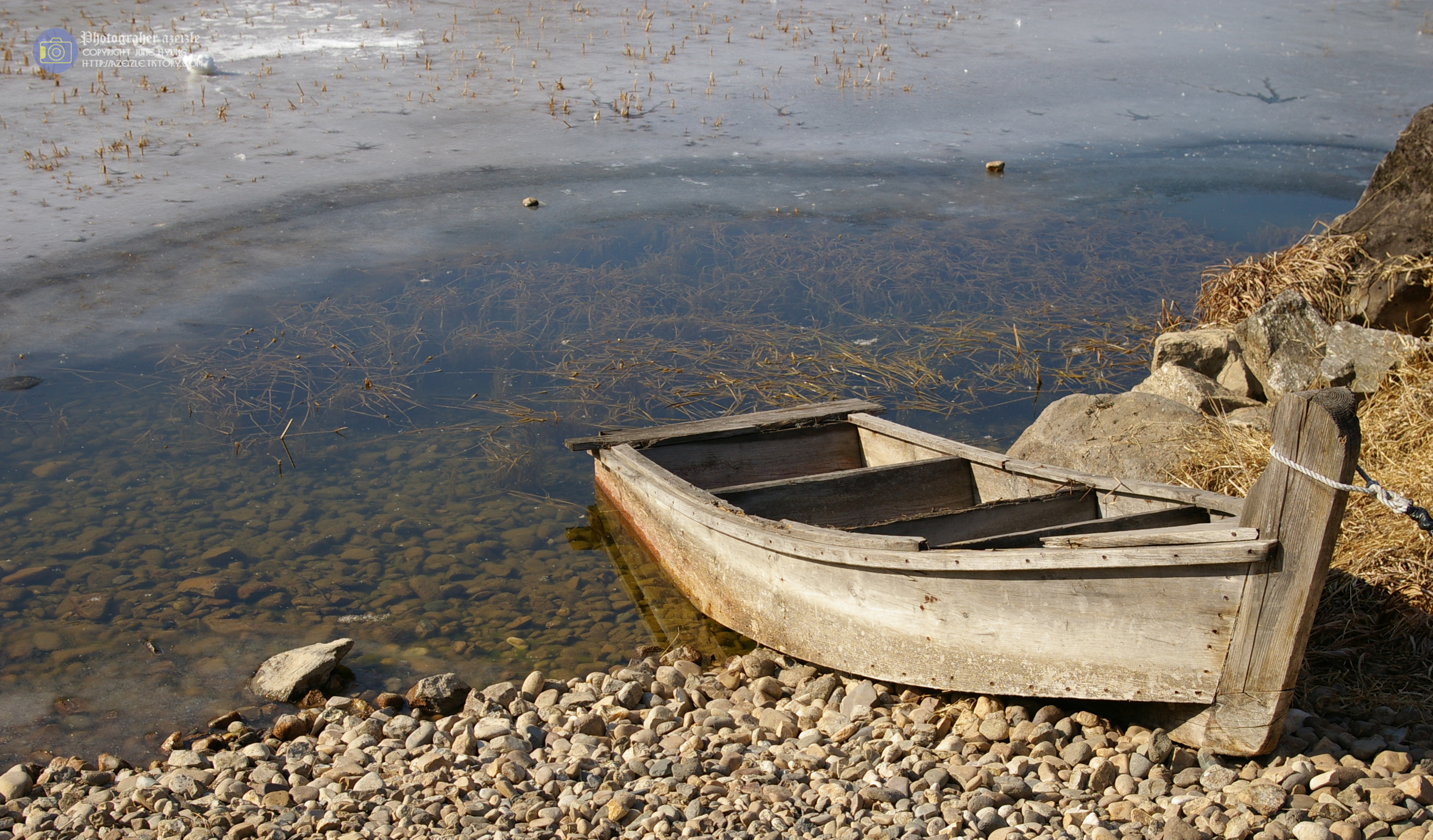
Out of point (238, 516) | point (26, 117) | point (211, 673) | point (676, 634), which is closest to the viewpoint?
point (211, 673)

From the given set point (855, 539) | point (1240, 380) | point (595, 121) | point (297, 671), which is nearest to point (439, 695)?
point (297, 671)

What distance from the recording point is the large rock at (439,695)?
15.0 ft

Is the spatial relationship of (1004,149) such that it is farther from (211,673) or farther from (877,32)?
(211,673)

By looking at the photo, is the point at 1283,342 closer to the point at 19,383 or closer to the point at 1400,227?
the point at 1400,227

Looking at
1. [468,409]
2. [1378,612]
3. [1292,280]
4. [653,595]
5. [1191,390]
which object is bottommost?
[653,595]

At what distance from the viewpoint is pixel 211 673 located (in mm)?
4836

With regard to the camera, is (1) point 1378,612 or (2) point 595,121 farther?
(2) point 595,121

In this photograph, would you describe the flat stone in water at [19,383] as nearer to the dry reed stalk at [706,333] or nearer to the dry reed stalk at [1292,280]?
the dry reed stalk at [706,333]

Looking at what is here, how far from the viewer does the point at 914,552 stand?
401 centimetres

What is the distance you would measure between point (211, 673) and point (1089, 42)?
16741 millimetres

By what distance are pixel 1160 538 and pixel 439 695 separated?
2955 millimetres

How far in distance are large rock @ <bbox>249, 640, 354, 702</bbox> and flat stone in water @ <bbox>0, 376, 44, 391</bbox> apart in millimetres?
3929

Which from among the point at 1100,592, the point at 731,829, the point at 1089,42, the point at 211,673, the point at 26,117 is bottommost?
the point at 211,673

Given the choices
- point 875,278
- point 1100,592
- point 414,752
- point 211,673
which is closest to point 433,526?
point 211,673
